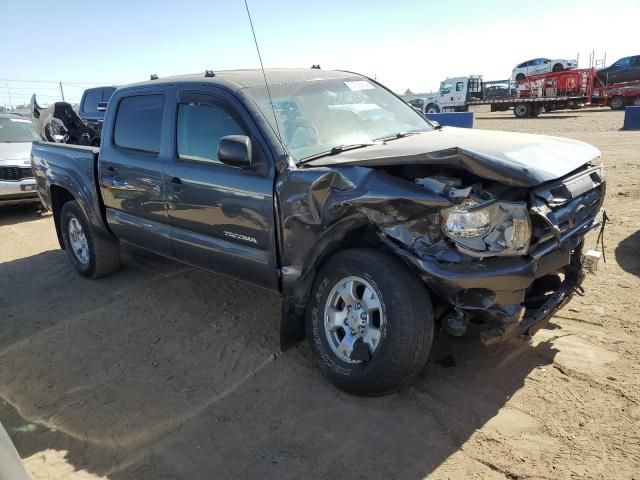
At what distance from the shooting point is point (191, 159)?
407 cm

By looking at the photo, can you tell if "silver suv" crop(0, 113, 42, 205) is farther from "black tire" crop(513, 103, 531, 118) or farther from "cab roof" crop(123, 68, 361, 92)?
"black tire" crop(513, 103, 531, 118)

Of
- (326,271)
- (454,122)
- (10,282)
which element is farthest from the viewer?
(454,122)

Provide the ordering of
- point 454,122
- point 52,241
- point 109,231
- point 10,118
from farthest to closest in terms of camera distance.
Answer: point 454,122
point 10,118
point 52,241
point 109,231

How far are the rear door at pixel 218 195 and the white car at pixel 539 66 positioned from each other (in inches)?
1331

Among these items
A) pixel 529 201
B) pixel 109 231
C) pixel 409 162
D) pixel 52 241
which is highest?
pixel 409 162

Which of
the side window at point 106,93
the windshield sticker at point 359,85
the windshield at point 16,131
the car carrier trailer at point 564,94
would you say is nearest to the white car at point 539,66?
the car carrier trailer at point 564,94

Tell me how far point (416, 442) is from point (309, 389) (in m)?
0.83

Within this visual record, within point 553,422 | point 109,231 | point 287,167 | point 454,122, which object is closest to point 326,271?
point 287,167

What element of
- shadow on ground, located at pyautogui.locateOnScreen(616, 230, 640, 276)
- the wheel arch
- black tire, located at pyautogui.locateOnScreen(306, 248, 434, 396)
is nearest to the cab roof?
the wheel arch

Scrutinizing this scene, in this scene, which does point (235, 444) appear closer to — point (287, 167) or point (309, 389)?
point (309, 389)

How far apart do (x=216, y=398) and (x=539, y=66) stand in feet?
120

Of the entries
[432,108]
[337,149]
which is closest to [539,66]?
[432,108]

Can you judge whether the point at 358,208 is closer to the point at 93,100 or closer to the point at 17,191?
the point at 17,191

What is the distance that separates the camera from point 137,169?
15.0 ft
